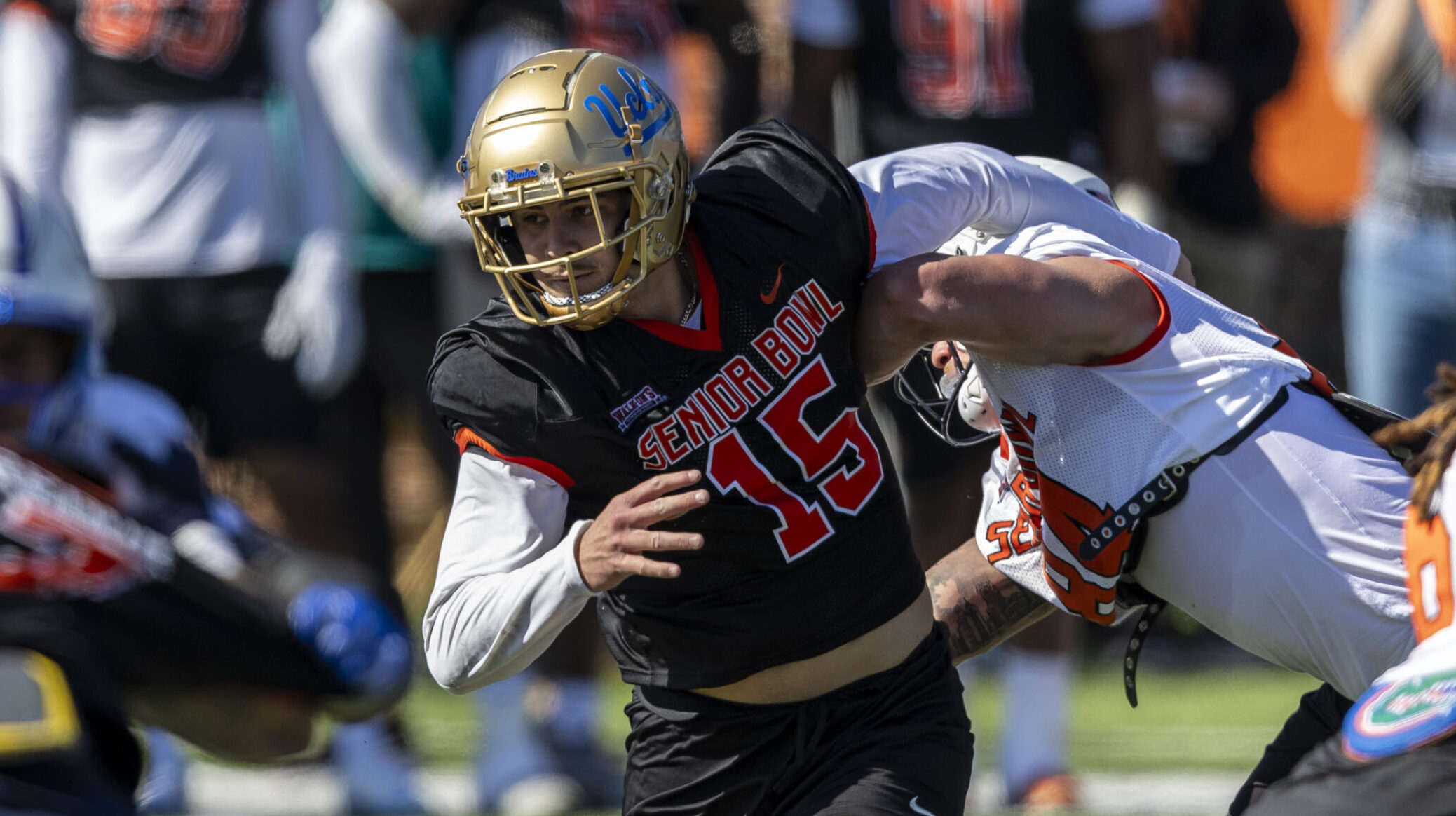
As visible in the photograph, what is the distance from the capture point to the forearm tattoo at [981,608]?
3.52m

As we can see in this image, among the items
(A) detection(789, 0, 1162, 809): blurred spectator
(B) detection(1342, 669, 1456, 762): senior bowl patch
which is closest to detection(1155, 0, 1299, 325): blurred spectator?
(A) detection(789, 0, 1162, 809): blurred spectator

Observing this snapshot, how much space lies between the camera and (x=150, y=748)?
18.5ft

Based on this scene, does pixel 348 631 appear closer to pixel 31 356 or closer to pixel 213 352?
pixel 31 356

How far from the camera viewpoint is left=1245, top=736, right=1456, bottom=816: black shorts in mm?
2420

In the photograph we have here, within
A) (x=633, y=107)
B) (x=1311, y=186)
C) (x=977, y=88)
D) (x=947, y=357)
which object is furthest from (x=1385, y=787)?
(x=1311, y=186)

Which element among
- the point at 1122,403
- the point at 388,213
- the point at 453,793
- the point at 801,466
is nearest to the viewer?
the point at 1122,403

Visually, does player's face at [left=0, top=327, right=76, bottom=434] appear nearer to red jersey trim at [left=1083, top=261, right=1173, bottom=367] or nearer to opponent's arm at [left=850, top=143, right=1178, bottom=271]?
opponent's arm at [left=850, top=143, right=1178, bottom=271]

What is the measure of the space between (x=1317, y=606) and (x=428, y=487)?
6.38 meters

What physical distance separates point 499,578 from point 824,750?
0.73 metres

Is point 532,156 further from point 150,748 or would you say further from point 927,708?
point 150,748

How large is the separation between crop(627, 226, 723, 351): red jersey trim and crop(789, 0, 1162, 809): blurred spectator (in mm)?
2373

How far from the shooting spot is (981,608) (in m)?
3.54

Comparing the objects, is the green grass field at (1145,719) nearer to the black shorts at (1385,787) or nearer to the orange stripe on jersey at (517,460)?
the orange stripe on jersey at (517,460)

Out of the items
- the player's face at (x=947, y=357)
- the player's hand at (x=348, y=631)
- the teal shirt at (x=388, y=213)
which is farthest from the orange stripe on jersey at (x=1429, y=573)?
the teal shirt at (x=388, y=213)
